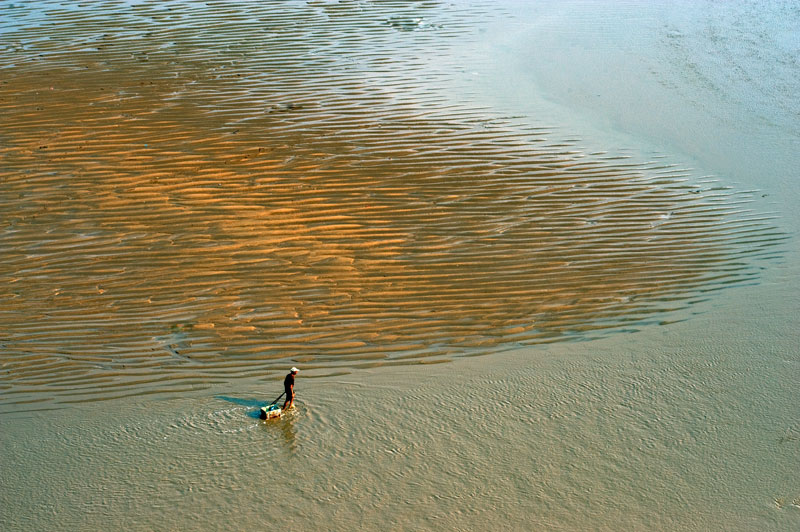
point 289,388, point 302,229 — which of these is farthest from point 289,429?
point 302,229

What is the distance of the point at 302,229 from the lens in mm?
10258

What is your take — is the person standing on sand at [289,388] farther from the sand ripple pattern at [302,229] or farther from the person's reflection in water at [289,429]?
the sand ripple pattern at [302,229]

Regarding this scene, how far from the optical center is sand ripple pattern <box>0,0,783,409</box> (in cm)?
855

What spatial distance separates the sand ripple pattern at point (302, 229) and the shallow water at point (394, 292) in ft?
0.14

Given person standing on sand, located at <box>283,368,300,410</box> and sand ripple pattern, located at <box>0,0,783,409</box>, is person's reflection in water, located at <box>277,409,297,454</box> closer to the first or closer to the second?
person standing on sand, located at <box>283,368,300,410</box>

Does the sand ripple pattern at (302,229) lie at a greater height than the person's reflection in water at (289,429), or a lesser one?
greater

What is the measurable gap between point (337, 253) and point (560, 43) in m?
10.1

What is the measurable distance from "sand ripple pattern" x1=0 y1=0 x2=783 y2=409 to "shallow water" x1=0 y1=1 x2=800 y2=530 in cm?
4

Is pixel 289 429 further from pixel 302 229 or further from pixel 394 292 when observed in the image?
pixel 302 229

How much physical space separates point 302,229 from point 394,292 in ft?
5.51

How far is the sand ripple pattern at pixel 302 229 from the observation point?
8555 mm

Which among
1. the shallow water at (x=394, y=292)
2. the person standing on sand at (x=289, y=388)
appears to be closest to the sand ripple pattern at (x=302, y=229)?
the shallow water at (x=394, y=292)

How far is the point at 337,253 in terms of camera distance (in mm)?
9836

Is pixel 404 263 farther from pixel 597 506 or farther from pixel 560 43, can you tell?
pixel 560 43
